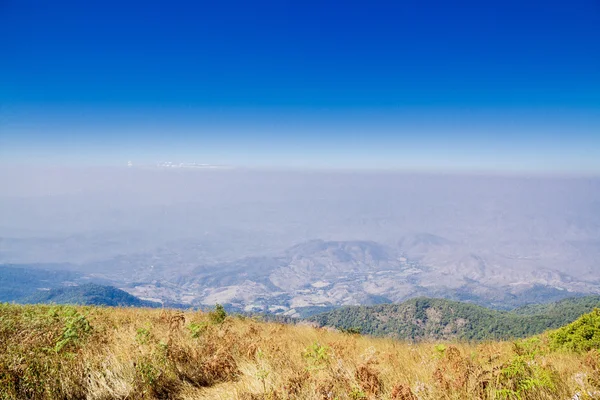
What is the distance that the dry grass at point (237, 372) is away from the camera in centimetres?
384

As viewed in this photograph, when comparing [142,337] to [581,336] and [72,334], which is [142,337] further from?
[581,336]

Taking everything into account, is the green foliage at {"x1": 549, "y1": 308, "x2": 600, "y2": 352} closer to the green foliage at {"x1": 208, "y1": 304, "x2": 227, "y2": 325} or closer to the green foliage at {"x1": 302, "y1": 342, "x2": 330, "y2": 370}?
the green foliage at {"x1": 302, "y1": 342, "x2": 330, "y2": 370}

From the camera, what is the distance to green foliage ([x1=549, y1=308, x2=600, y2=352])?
705 centimetres

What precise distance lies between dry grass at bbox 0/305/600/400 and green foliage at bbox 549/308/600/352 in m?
2.39

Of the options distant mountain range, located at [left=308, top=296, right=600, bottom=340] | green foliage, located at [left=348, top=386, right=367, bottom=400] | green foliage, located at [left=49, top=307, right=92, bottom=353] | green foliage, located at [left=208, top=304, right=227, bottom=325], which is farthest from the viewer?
distant mountain range, located at [left=308, top=296, right=600, bottom=340]

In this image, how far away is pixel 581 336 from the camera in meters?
7.34

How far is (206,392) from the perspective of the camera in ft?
14.6

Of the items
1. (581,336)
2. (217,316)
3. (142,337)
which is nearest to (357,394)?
(142,337)

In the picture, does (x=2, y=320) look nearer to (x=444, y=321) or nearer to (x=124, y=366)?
(x=124, y=366)

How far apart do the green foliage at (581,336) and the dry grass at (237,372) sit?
239 centimetres

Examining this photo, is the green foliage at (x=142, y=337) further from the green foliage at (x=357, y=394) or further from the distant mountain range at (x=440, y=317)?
the distant mountain range at (x=440, y=317)

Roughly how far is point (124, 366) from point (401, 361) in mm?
4484

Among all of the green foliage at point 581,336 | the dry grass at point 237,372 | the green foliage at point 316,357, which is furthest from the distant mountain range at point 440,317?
the dry grass at point 237,372

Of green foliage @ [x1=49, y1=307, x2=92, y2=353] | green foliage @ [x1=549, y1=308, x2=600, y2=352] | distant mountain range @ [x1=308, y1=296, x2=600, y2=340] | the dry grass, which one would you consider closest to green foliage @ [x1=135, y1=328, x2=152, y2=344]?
the dry grass
